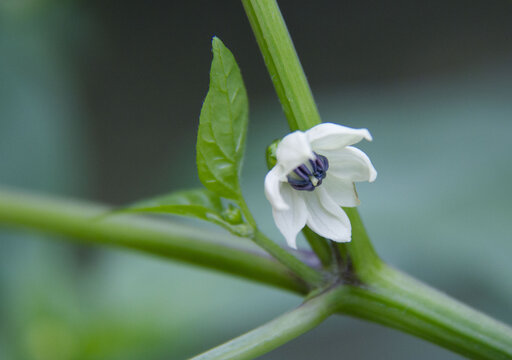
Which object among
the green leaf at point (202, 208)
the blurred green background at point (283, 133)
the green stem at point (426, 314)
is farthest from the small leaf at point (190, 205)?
the blurred green background at point (283, 133)

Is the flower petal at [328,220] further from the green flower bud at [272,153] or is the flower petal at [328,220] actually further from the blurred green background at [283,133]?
the blurred green background at [283,133]

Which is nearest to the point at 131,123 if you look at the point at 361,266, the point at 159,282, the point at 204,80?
the point at 204,80

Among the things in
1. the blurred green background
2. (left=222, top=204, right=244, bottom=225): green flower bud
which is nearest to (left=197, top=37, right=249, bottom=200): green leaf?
(left=222, top=204, right=244, bottom=225): green flower bud

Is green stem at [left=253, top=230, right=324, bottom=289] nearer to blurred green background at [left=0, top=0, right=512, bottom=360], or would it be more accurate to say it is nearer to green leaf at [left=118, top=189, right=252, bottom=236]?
green leaf at [left=118, top=189, right=252, bottom=236]

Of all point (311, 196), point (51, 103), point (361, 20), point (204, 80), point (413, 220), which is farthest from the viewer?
point (204, 80)

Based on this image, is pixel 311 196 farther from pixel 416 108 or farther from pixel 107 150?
pixel 107 150
